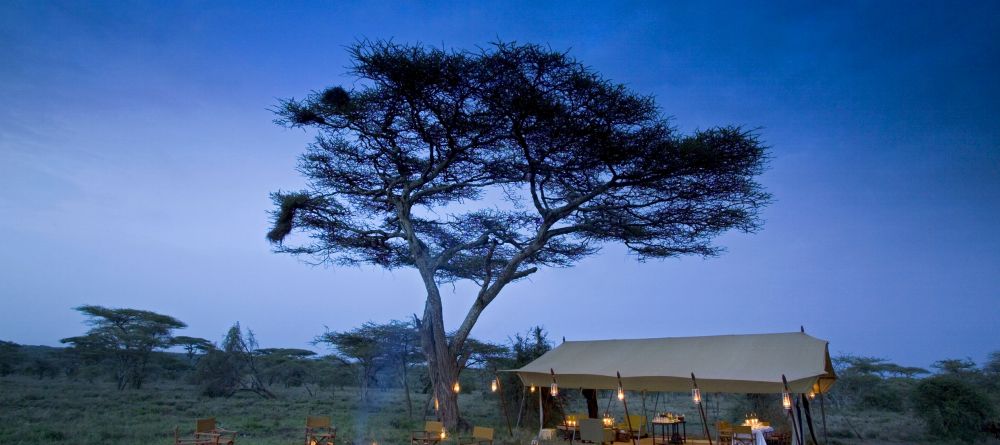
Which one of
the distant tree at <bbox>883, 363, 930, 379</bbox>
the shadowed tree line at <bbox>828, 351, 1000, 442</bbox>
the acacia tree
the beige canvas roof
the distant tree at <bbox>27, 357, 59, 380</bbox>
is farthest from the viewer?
the distant tree at <bbox>27, 357, 59, 380</bbox>

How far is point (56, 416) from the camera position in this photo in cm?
1467

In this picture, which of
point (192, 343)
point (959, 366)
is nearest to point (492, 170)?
point (959, 366)

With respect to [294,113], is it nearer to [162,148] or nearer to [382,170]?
[382,170]

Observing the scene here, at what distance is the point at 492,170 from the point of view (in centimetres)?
1322

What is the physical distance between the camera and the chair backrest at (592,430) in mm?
10641

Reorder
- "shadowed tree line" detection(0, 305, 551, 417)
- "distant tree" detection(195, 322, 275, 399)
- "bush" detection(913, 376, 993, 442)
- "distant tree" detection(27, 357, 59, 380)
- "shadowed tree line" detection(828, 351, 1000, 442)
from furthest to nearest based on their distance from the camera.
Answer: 1. "distant tree" detection(27, 357, 59, 380)
2. "distant tree" detection(195, 322, 275, 399)
3. "shadowed tree line" detection(0, 305, 551, 417)
4. "shadowed tree line" detection(828, 351, 1000, 442)
5. "bush" detection(913, 376, 993, 442)

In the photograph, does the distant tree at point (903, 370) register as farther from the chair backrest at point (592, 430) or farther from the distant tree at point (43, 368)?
the distant tree at point (43, 368)

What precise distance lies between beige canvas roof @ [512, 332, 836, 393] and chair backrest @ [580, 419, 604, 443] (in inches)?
33.5

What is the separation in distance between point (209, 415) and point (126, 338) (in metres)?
12.8

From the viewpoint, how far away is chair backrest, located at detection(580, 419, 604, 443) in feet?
34.9

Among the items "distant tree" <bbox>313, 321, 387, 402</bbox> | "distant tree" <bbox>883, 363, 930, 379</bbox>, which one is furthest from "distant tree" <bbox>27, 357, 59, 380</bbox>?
"distant tree" <bbox>883, 363, 930, 379</bbox>

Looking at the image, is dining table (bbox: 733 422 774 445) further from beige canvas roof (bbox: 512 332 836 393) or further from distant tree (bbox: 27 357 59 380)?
distant tree (bbox: 27 357 59 380)

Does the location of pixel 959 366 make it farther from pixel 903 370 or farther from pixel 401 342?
pixel 401 342

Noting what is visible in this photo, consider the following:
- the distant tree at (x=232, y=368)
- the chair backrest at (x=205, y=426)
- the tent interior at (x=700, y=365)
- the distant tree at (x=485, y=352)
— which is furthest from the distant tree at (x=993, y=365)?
the distant tree at (x=232, y=368)
